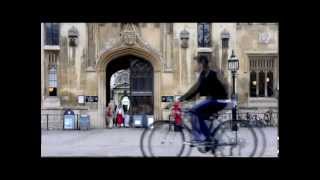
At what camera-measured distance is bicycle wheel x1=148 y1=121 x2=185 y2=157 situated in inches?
245

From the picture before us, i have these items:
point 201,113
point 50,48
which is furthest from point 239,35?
point 201,113

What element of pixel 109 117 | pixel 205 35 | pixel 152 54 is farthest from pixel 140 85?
pixel 205 35

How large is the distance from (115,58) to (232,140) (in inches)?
475

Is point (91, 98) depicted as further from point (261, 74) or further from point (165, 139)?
point (165, 139)


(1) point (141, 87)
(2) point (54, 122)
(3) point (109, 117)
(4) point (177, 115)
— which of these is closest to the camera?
(4) point (177, 115)

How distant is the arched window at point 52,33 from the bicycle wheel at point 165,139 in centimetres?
1205

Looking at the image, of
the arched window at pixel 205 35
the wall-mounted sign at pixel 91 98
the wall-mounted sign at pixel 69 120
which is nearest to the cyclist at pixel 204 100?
the wall-mounted sign at pixel 69 120

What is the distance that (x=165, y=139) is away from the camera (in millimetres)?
6398

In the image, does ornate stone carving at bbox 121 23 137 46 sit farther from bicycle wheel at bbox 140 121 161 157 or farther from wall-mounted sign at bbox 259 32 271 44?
bicycle wheel at bbox 140 121 161 157

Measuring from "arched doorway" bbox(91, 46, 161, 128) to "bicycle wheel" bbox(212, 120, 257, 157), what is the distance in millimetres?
11181
